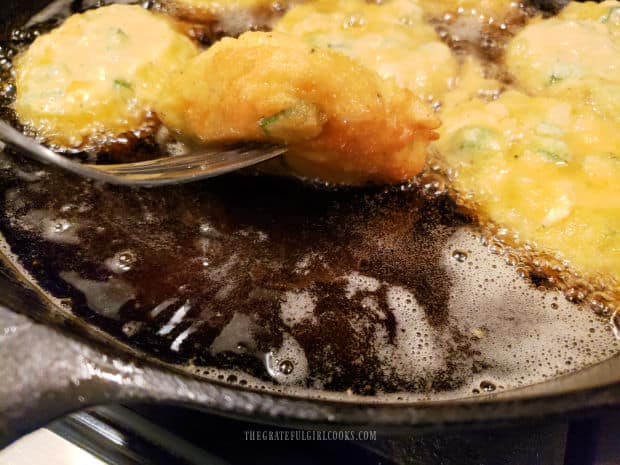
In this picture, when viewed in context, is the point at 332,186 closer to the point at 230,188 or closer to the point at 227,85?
the point at 230,188

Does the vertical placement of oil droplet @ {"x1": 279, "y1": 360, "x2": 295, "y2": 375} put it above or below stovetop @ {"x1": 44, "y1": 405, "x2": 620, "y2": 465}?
above

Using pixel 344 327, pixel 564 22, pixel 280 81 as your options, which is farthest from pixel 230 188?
pixel 564 22

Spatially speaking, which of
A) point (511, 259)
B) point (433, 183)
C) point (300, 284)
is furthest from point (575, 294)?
point (300, 284)

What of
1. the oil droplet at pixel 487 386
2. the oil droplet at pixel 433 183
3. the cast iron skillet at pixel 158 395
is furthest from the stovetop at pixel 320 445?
the oil droplet at pixel 433 183

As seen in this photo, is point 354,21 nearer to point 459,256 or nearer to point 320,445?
point 459,256

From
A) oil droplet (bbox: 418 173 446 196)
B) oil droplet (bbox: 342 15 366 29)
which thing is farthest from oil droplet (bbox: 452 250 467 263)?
oil droplet (bbox: 342 15 366 29)

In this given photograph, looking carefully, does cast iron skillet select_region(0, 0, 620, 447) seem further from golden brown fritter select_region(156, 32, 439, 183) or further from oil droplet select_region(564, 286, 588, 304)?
golden brown fritter select_region(156, 32, 439, 183)
